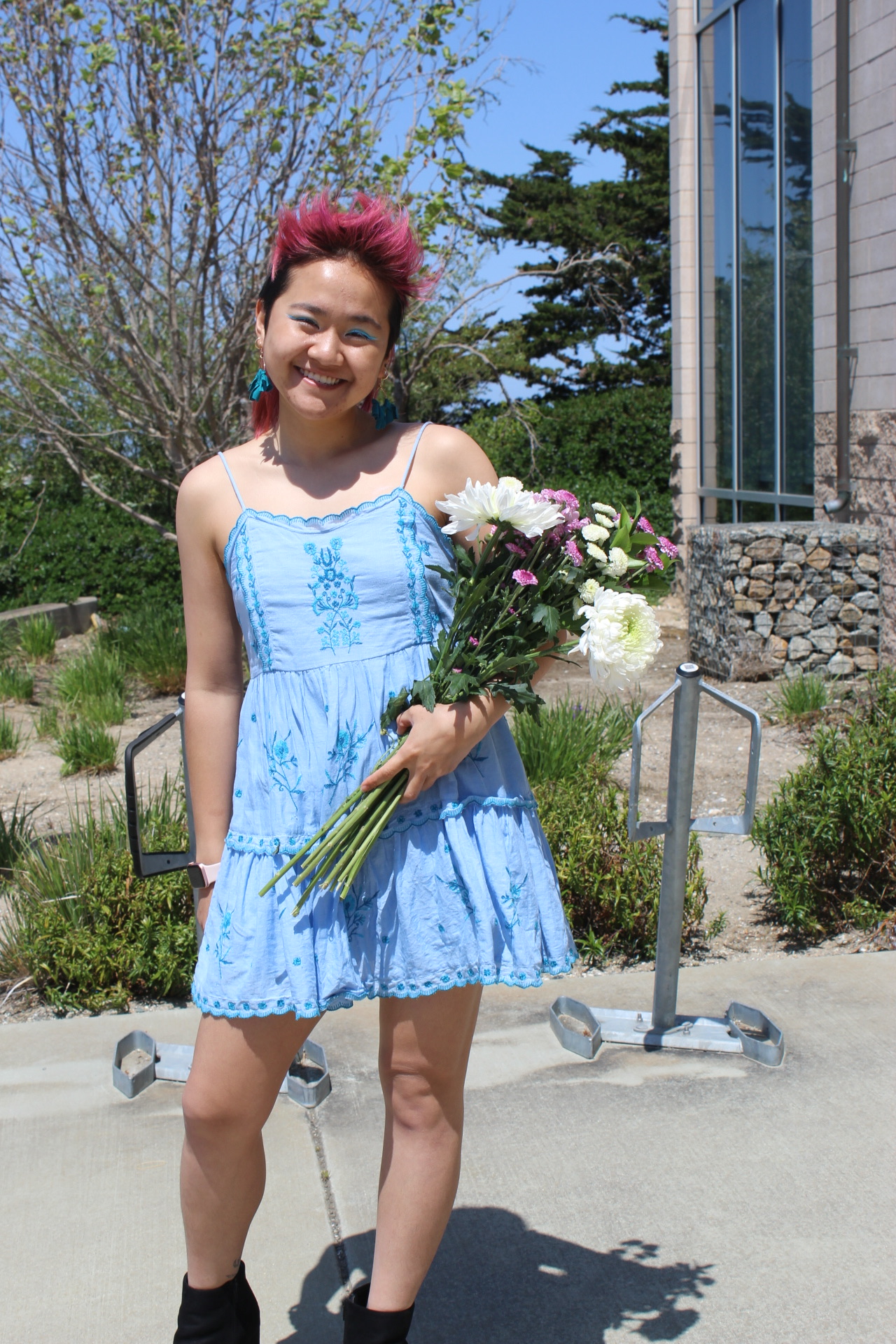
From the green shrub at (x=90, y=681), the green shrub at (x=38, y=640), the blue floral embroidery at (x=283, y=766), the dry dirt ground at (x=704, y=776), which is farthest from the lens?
the green shrub at (x=38, y=640)

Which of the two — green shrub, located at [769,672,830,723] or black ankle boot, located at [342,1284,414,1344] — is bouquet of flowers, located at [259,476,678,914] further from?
green shrub, located at [769,672,830,723]

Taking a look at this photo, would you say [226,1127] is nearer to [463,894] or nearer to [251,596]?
[463,894]

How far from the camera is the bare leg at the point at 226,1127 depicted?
173 cm

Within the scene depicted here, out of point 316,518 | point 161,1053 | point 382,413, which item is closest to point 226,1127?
point 316,518

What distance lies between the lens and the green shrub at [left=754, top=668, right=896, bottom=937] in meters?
3.86

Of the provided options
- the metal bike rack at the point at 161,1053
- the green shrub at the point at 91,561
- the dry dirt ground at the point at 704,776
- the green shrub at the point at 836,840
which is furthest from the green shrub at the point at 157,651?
the metal bike rack at the point at 161,1053

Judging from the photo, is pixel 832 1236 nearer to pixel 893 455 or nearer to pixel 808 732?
pixel 808 732

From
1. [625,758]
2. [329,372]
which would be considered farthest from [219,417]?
[329,372]

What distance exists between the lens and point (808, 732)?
644cm

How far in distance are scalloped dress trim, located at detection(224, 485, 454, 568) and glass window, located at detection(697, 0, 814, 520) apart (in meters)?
7.74

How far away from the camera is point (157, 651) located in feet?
26.0

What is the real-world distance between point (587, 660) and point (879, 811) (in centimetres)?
230

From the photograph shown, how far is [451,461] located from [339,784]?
564 mm

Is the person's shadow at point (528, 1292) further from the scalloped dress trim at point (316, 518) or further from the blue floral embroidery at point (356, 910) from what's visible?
the scalloped dress trim at point (316, 518)
